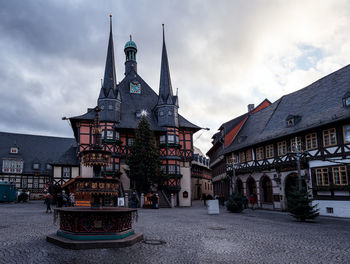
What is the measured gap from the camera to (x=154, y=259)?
8.16m

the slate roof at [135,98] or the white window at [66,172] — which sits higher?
the slate roof at [135,98]

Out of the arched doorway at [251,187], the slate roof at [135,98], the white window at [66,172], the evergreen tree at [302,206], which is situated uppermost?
the slate roof at [135,98]

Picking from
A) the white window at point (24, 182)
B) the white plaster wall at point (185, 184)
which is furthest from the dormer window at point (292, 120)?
the white window at point (24, 182)

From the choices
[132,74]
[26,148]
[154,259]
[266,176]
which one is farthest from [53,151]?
[154,259]

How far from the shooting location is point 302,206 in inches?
717

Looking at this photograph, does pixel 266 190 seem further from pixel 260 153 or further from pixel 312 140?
pixel 312 140

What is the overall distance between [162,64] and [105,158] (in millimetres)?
29700

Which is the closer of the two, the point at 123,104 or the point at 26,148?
the point at 123,104

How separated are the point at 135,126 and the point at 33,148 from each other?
2866cm

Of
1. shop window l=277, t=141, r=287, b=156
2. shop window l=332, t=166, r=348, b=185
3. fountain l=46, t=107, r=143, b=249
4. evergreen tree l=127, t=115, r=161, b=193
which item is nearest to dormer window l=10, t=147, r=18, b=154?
evergreen tree l=127, t=115, r=161, b=193

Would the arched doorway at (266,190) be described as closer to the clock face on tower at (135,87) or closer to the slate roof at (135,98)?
the slate roof at (135,98)

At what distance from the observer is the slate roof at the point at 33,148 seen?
53.4 meters

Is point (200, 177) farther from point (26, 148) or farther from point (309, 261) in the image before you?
point (309, 261)

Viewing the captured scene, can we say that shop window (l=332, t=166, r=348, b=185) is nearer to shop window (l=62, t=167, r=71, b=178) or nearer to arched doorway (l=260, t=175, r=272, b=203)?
arched doorway (l=260, t=175, r=272, b=203)
